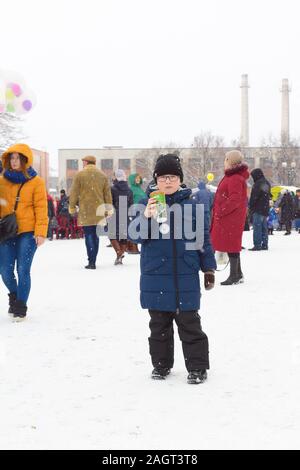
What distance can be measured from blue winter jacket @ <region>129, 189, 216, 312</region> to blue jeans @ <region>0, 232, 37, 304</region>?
2.38 meters

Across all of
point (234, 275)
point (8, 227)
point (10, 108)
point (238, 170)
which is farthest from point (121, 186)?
point (8, 227)

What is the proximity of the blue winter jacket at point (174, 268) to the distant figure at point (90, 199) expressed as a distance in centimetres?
649

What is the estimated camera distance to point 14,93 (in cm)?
1362

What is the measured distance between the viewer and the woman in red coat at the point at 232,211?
8.86 m

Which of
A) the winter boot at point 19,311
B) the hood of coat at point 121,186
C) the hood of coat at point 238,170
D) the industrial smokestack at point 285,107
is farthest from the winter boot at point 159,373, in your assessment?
the industrial smokestack at point 285,107

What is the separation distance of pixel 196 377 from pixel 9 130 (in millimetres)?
34571

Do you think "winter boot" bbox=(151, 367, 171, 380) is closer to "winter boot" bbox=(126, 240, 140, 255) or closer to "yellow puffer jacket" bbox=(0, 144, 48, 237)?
"yellow puffer jacket" bbox=(0, 144, 48, 237)

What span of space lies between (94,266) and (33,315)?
4138mm

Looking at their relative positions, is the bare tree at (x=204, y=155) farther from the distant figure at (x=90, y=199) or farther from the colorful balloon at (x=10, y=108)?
the distant figure at (x=90, y=199)

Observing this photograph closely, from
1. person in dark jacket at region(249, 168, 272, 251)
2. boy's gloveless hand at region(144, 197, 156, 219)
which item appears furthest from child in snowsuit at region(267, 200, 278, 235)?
boy's gloveless hand at region(144, 197, 156, 219)

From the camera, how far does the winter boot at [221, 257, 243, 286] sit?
29.2ft

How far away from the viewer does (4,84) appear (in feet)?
44.9

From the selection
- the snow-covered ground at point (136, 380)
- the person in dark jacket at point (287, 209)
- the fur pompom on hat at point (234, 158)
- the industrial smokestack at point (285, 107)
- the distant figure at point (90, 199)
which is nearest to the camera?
the snow-covered ground at point (136, 380)

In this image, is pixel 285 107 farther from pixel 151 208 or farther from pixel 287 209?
pixel 151 208
